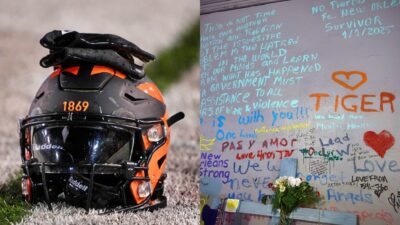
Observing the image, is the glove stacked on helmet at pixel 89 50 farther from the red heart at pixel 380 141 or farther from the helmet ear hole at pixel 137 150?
the red heart at pixel 380 141

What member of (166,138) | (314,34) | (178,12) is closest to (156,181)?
(166,138)

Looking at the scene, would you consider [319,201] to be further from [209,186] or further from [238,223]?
[209,186]

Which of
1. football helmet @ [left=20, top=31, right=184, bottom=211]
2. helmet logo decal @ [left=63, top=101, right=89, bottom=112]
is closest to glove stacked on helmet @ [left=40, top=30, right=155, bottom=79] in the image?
football helmet @ [left=20, top=31, right=184, bottom=211]

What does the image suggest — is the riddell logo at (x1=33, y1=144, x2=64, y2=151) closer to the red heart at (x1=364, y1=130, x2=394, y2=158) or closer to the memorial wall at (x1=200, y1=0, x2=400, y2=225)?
the memorial wall at (x1=200, y1=0, x2=400, y2=225)

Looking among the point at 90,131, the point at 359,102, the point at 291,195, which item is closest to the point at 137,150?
the point at 90,131

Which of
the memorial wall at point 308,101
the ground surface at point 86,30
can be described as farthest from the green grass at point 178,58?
the memorial wall at point 308,101

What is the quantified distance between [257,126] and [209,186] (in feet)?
1.28

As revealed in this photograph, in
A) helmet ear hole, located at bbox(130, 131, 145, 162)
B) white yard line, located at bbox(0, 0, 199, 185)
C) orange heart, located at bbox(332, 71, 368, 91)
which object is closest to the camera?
helmet ear hole, located at bbox(130, 131, 145, 162)

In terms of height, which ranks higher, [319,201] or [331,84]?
[331,84]

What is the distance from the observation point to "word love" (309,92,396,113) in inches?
72.4

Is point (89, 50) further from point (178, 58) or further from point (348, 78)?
point (348, 78)

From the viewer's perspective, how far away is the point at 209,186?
2.29m

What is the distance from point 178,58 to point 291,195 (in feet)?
2.53

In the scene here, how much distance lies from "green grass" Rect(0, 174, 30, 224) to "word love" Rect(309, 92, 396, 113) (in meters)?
1.25
